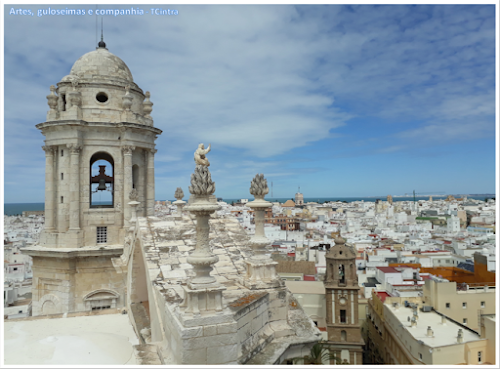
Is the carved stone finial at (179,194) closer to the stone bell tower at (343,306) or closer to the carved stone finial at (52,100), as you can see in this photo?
the carved stone finial at (52,100)

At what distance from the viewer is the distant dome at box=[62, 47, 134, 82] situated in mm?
20656

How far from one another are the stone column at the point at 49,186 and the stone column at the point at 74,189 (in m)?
1.13

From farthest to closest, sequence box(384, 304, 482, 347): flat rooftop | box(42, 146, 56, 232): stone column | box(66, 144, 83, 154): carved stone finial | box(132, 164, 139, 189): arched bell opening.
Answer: box(384, 304, 482, 347): flat rooftop
box(132, 164, 139, 189): arched bell opening
box(42, 146, 56, 232): stone column
box(66, 144, 83, 154): carved stone finial

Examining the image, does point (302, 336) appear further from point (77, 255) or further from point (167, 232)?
point (77, 255)

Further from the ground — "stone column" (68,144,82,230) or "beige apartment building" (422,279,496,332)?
"stone column" (68,144,82,230)

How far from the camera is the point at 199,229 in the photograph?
6684mm

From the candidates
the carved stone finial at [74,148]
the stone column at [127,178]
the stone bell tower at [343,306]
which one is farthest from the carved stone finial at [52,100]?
the stone bell tower at [343,306]

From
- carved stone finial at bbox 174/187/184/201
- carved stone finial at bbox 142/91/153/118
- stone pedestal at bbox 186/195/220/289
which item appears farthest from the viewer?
carved stone finial at bbox 142/91/153/118

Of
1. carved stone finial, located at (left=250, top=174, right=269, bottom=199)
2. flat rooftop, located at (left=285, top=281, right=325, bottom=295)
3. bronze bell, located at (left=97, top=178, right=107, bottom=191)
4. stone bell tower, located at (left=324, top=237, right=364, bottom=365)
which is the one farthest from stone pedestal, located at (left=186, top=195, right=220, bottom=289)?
flat rooftop, located at (left=285, top=281, right=325, bottom=295)

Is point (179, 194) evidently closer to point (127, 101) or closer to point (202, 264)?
point (127, 101)

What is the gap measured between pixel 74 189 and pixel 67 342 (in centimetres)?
1195

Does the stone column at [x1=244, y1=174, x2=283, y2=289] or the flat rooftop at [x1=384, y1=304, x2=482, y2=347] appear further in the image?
the flat rooftop at [x1=384, y1=304, x2=482, y2=347]

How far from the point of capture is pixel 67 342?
367 inches

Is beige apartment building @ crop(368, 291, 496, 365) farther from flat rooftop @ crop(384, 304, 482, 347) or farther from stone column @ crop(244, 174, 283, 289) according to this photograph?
stone column @ crop(244, 174, 283, 289)
